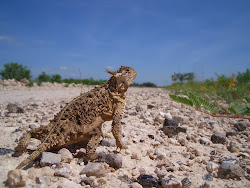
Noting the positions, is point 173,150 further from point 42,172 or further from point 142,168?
point 42,172

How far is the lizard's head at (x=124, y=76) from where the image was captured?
3770mm

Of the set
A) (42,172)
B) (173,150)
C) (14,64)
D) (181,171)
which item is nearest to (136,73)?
(173,150)

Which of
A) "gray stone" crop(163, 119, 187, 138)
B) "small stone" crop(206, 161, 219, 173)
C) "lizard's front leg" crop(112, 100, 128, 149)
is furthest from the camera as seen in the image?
"gray stone" crop(163, 119, 187, 138)

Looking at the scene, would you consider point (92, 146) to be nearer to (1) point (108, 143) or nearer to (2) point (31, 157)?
(1) point (108, 143)

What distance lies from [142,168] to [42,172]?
1.54 m

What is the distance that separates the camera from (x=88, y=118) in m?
3.46

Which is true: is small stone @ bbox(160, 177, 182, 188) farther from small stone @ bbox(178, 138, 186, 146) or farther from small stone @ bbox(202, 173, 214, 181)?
small stone @ bbox(178, 138, 186, 146)

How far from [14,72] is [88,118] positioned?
808 inches

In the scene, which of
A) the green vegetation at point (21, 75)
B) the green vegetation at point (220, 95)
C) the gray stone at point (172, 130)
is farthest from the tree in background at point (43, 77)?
the gray stone at point (172, 130)

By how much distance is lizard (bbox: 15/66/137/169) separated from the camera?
10.7 feet

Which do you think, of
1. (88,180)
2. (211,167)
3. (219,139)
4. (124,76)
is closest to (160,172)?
(211,167)

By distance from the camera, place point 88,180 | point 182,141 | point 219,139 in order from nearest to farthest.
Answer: point 88,180
point 182,141
point 219,139

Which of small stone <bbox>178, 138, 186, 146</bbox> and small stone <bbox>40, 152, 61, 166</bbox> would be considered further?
small stone <bbox>178, 138, 186, 146</bbox>

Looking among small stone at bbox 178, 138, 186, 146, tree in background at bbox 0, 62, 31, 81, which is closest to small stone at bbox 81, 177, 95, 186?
small stone at bbox 178, 138, 186, 146
